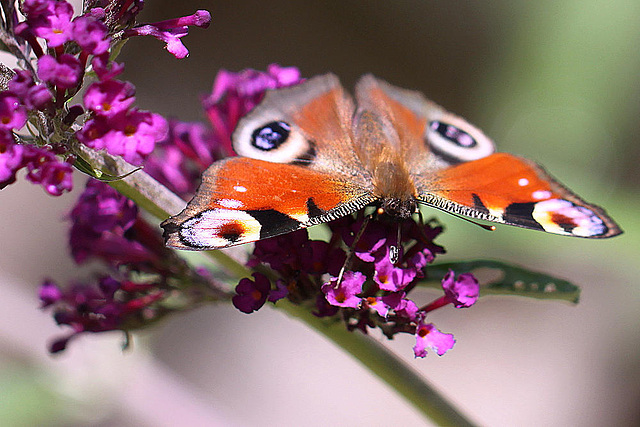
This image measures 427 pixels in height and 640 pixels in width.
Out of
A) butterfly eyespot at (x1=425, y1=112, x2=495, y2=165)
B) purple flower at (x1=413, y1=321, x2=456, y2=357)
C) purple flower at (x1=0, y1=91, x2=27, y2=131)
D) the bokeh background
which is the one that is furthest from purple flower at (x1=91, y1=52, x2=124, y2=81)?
the bokeh background

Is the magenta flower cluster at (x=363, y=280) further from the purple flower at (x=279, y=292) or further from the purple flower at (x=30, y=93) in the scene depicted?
the purple flower at (x=30, y=93)

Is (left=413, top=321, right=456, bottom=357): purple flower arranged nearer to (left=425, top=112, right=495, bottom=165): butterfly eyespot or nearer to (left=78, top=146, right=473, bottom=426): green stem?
(left=78, top=146, right=473, bottom=426): green stem

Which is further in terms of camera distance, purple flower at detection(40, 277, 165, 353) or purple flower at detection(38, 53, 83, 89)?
purple flower at detection(40, 277, 165, 353)

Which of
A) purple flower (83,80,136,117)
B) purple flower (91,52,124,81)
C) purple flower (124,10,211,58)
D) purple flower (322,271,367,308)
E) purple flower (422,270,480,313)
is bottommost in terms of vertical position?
purple flower (322,271,367,308)

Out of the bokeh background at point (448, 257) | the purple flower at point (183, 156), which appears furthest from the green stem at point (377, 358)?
the bokeh background at point (448, 257)

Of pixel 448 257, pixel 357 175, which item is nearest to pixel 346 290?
pixel 357 175

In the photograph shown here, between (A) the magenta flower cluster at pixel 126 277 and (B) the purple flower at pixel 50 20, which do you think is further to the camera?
(A) the magenta flower cluster at pixel 126 277

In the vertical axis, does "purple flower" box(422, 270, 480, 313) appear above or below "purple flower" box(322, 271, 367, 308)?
above
